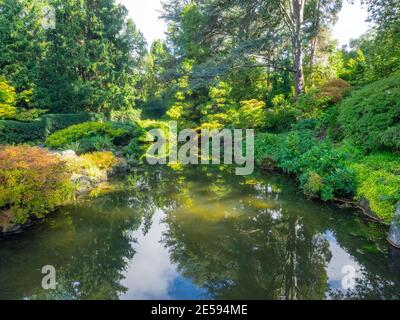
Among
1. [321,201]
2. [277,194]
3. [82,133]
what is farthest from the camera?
[82,133]

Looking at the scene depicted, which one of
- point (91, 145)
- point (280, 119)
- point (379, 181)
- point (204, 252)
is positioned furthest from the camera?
point (280, 119)

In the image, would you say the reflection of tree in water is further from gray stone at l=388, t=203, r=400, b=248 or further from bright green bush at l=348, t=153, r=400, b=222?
bright green bush at l=348, t=153, r=400, b=222

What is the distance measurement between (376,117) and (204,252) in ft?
18.7

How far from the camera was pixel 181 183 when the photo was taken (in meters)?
9.59

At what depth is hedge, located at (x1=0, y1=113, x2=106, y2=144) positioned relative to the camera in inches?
595

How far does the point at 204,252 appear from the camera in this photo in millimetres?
4848

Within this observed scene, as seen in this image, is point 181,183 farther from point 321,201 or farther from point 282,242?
point 282,242

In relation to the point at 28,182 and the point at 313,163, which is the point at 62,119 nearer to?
the point at 28,182

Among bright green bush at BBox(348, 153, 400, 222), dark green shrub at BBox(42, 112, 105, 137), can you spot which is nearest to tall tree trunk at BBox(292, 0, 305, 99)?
bright green bush at BBox(348, 153, 400, 222)

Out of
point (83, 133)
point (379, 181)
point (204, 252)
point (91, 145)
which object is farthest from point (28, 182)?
point (83, 133)

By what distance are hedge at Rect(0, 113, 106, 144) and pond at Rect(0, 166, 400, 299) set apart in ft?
34.4
